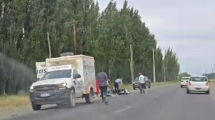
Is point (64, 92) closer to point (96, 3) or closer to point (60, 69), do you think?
point (60, 69)

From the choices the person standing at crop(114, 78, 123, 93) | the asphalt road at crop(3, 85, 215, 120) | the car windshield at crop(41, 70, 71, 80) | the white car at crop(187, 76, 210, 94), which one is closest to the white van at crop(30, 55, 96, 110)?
the car windshield at crop(41, 70, 71, 80)

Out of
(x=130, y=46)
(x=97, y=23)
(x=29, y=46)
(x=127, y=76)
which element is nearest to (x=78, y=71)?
(x=29, y=46)

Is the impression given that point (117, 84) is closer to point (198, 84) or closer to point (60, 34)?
point (198, 84)

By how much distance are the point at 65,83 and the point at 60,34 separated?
80.8ft

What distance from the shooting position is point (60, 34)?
4672 cm

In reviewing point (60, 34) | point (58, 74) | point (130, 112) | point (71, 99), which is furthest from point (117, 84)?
point (130, 112)

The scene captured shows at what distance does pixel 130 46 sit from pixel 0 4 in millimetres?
37714

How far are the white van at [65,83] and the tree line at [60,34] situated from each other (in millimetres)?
13329

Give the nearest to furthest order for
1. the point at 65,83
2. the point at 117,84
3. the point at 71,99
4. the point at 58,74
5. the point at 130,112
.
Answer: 1. the point at 130,112
2. the point at 65,83
3. the point at 71,99
4. the point at 58,74
5. the point at 117,84

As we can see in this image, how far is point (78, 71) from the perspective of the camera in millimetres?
25734

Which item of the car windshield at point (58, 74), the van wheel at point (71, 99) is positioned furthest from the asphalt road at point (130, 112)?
the car windshield at point (58, 74)

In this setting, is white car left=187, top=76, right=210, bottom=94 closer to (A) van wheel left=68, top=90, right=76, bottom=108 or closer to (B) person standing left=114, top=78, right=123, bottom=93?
(B) person standing left=114, top=78, right=123, bottom=93

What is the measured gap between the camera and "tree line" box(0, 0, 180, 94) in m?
39.4

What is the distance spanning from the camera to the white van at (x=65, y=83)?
22.4 meters
